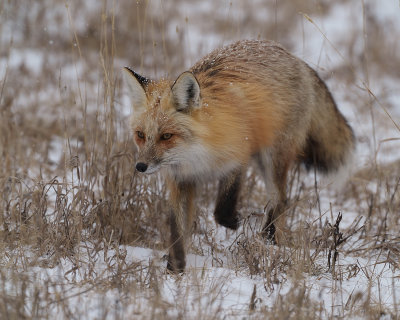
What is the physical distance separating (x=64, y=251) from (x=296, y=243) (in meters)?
1.47

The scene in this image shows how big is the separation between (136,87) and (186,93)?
14.8 inches

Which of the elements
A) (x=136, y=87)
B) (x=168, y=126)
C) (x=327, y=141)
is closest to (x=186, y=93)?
(x=168, y=126)

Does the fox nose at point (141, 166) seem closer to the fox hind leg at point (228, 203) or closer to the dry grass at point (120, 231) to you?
the dry grass at point (120, 231)

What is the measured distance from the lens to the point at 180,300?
2.56 metres

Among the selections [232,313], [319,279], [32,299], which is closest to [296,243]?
[319,279]

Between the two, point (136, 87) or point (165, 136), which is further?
point (136, 87)

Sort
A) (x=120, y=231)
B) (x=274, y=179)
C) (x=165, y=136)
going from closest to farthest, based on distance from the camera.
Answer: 1. (x=165, y=136)
2. (x=120, y=231)
3. (x=274, y=179)

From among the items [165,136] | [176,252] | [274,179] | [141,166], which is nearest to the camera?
[141,166]

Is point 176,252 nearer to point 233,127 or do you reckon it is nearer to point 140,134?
point 140,134

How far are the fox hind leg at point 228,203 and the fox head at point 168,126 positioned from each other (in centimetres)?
48

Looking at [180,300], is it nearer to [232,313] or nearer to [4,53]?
[232,313]

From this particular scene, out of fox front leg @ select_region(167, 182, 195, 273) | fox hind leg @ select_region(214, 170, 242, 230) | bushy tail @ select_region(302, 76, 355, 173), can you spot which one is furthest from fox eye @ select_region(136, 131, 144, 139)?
bushy tail @ select_region(302, 76, 355, 173)

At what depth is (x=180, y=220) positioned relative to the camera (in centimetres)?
344

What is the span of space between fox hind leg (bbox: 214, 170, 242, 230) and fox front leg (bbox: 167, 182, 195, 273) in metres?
0.30
